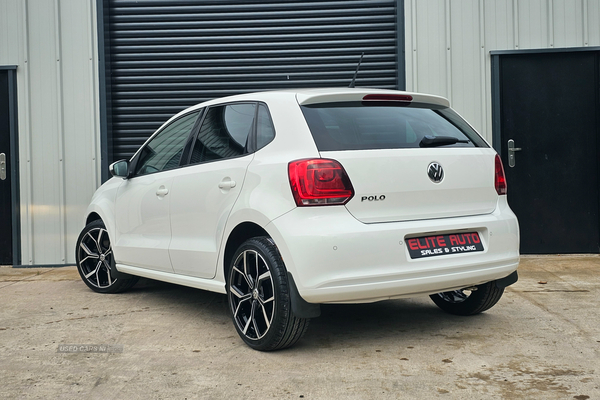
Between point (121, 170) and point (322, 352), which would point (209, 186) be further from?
point (121, 170)

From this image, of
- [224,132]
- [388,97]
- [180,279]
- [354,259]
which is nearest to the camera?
[354,259]

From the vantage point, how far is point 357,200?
3.29m

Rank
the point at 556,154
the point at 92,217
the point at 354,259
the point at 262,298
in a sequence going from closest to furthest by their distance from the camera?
the point at 354,259 < the point at 262,298 < the point at 92,217 < the point at 556,154

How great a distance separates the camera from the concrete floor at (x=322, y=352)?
2.92m

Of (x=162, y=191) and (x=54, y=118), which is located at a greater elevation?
(x=54, y=118)

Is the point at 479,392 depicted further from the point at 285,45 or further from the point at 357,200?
the point at 285,45

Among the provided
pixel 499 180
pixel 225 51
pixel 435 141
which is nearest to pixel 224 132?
pixel 435 141

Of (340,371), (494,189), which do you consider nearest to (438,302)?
(494,189)

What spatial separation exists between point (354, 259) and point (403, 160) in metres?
0.64

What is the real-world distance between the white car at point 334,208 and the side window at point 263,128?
0.03 feet

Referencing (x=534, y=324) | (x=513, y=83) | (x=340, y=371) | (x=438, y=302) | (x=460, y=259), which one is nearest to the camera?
(x=340, y=371)

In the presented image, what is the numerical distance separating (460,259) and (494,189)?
56 centimetres

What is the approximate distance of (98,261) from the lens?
18.5 feet

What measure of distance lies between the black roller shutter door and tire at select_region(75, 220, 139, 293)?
2.26 metres
